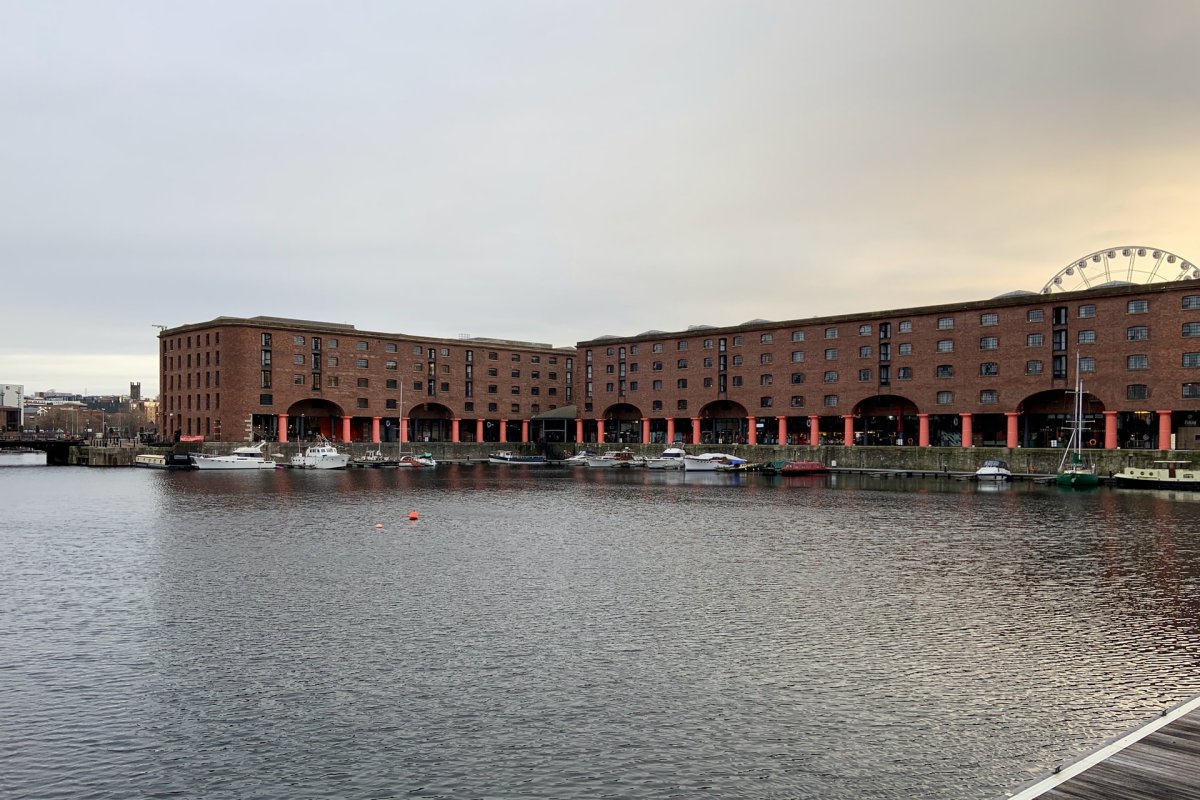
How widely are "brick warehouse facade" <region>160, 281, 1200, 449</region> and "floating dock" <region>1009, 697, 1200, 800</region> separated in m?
88.3

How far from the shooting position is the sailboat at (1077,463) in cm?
8081

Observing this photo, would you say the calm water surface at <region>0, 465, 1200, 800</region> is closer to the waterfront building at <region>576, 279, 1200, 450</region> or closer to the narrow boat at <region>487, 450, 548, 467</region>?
the waterfront building at <region>576, 279, 1200, 450</region>

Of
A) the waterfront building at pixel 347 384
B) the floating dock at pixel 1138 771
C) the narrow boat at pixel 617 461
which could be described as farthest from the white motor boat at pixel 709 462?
the floating dock at pixel 1138 771

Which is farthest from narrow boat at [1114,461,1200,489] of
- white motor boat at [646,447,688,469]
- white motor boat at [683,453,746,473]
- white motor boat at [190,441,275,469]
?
white motor boat at [190,441,275,469]

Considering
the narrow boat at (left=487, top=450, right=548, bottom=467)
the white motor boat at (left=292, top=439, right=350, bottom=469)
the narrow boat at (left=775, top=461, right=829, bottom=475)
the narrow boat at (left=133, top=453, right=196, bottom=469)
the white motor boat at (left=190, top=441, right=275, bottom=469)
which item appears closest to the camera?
the narrow boat at (left=775, top=461, right=829, bottom=475)

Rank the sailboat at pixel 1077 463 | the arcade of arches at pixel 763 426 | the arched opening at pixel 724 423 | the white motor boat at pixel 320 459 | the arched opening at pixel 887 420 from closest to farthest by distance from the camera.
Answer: the sailboat at pixel 1077 463, the arcade of arches at pixel 763 426, the arched opening at pixel 887 420, the white motor boat at pixel 320 459, the arched opening at pixel 724 423

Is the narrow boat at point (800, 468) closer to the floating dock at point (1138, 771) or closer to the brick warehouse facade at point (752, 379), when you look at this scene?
the brick warehouse facade at point (752, 379)

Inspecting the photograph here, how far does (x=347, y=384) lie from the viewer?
437 feet

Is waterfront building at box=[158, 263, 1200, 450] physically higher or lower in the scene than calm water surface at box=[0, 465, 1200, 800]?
higher

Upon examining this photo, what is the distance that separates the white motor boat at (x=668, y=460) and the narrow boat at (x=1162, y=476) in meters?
52.6

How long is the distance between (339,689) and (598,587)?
39.5ft

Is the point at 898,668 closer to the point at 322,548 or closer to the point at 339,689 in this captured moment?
the point at 339,689

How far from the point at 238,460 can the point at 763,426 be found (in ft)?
231

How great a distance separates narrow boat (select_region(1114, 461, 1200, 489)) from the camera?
256 ft
